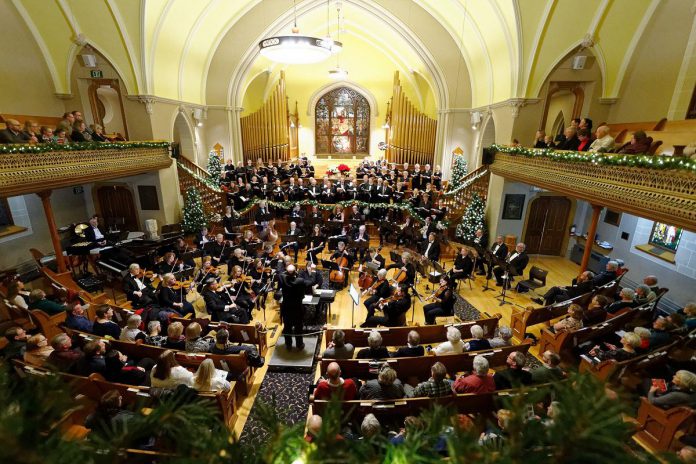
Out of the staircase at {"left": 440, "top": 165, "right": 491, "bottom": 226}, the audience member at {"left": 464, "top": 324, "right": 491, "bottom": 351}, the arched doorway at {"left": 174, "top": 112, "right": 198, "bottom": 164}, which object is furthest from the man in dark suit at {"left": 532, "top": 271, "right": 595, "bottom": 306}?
the arched doorway at {"left": 174, "top": 112, "right": 198, "bottom": 164}

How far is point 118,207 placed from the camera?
13.7 m

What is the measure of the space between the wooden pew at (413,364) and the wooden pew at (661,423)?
2.02 m

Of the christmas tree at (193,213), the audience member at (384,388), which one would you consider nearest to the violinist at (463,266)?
the audience member at (384,388)

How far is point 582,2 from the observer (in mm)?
10492

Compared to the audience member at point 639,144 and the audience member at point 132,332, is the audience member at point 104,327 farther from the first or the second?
the audience member at point 639,144

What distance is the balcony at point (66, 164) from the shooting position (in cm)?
757

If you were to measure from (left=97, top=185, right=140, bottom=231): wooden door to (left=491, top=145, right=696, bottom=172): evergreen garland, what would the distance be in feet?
47.1

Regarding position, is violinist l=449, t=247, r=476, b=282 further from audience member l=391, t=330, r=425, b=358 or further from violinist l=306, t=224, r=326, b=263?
audience member l=391, t=330, r=425, b=358

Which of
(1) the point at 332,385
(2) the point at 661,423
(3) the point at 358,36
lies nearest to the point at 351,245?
(1) the point at 332,385

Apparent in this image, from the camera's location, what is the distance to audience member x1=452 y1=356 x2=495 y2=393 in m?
4.58

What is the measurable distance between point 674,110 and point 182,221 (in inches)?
653

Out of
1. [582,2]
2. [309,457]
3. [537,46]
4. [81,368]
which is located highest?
[582,2]

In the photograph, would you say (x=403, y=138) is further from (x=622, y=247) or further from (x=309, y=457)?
(x=309, y=457)

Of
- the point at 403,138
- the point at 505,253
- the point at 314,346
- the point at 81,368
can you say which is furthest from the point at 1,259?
the point at 403,138
